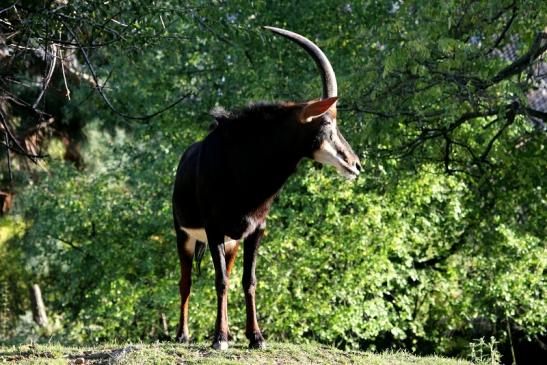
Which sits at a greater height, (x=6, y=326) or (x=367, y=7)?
(x=367, y=7)

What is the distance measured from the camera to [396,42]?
10258 millimetres

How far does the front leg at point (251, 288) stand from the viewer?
281 inches

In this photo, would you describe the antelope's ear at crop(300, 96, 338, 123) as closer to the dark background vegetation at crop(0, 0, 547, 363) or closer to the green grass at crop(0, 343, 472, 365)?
the green grass at crop(0, 343, 472, 365)

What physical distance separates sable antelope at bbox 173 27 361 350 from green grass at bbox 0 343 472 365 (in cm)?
Result: 24

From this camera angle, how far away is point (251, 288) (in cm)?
736

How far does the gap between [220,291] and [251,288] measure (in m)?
0.29

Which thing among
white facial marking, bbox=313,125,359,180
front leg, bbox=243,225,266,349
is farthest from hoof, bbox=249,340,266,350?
white facial marking, bbox=313,125,359,180

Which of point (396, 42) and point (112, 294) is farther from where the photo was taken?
point (112, 294)

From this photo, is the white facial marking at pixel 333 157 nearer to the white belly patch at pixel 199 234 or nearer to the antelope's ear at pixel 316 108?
the antelope's ear at pixel 316 108

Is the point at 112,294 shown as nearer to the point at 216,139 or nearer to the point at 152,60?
the point at 152,60

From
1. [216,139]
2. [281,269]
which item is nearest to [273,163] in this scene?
[216,139]

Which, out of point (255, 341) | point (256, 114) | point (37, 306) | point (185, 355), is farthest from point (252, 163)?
point (37, 306)

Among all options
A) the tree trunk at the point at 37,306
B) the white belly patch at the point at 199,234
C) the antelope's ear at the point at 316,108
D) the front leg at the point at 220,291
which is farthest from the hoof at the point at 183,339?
the tree trunk at the point at 37,306

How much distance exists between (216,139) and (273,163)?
684 millimetres
